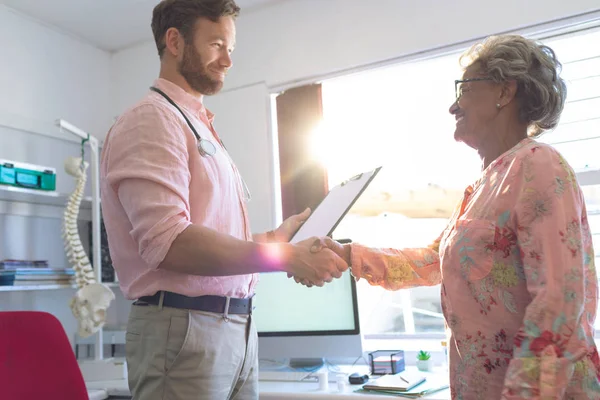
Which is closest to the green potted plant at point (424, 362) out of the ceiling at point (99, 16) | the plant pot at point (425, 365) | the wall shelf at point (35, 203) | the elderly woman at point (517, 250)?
the plant pot at point (425, 365)

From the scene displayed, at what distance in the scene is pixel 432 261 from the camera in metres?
1.55

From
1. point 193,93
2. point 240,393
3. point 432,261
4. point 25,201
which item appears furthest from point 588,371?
point 25,201

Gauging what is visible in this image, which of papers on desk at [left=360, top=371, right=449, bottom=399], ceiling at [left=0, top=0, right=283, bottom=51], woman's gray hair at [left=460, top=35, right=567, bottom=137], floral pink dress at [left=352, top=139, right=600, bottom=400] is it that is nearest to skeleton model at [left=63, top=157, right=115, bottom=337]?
ceiling at [left=0, top=0, right=283, bottom=51]

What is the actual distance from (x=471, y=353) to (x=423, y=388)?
921 mm

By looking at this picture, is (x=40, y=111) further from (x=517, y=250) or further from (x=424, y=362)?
(x=517, y=250)

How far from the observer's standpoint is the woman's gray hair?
4.18ft

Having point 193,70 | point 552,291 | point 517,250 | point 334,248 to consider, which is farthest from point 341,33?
point 552,291

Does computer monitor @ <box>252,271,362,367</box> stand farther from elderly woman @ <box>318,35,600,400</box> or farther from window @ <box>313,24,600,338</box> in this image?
elderly woman @ <box>318,35,600,400</box>

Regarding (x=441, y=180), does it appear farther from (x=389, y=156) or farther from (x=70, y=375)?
(x=70, y=375)

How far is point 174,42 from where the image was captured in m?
1.52

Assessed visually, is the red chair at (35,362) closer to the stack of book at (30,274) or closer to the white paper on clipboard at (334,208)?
the white paper on clipboard at (334,208)

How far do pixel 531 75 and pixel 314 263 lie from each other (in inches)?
27.1

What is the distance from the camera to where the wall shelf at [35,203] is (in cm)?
270

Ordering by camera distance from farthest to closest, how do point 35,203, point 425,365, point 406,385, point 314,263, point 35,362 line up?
point 35,203 < point 425,365 < point 406,385 < point 35,362 < point 314,263
